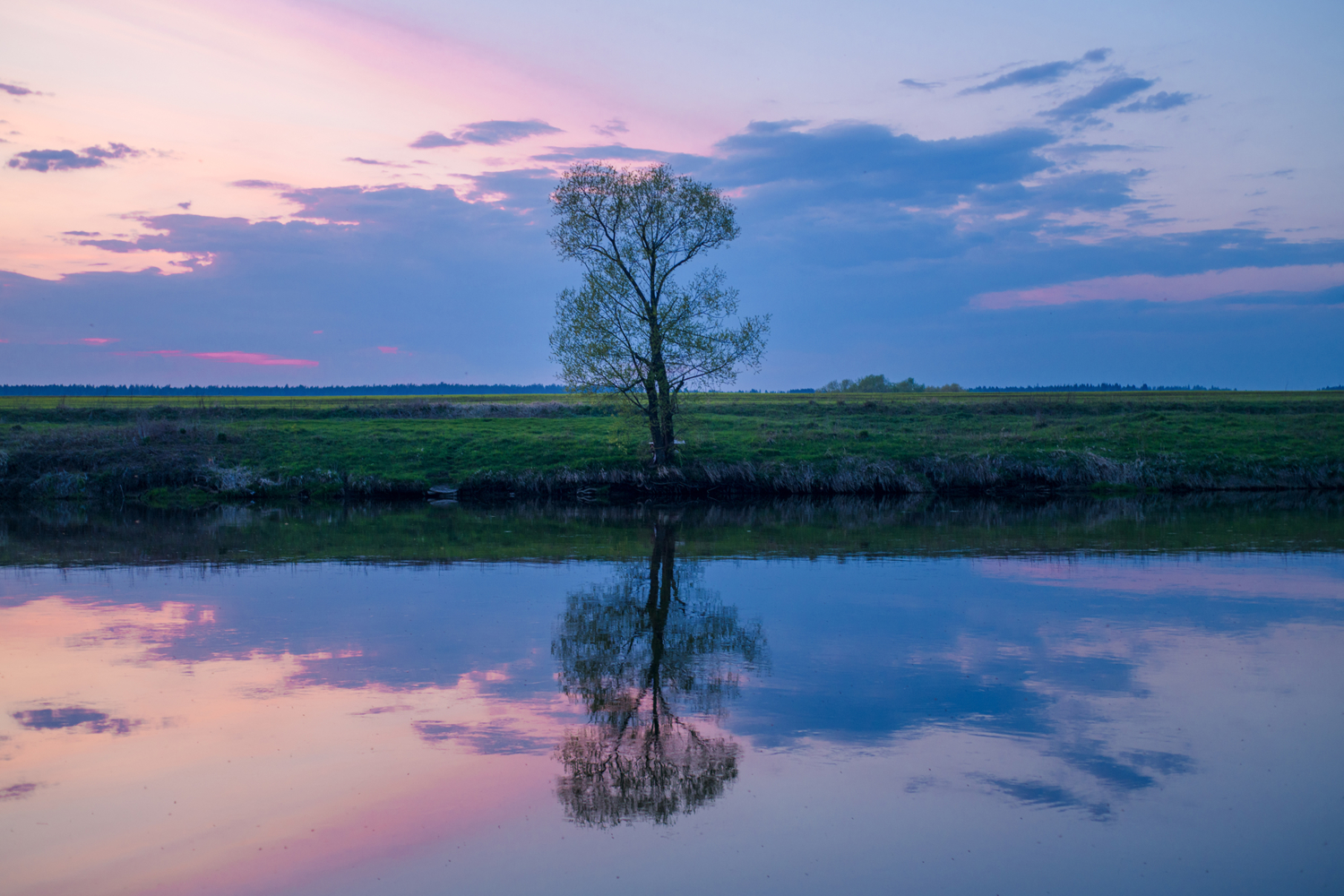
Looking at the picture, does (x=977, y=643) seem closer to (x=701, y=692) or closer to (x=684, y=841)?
(x=701, y=692)

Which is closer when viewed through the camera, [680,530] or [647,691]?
[647,691]

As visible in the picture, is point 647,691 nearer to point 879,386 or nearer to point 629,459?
point 629,459

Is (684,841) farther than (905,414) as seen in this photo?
No

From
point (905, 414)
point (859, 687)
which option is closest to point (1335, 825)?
point (859, 687)

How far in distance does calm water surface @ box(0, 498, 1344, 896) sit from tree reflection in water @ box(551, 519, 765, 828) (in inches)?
2.1

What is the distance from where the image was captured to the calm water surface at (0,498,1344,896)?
698 centimetres

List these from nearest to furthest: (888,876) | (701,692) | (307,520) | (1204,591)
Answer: (888,876)
(701,692)
(1204,591)
(307,520)

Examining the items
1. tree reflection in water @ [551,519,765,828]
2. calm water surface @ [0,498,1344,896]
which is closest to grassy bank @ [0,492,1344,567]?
calm water surface @ [0,498,1344,896]

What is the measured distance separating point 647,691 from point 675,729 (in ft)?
4.69

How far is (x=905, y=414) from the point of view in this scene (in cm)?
5047

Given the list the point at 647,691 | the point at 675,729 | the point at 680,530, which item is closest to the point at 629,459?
the point at 680,530

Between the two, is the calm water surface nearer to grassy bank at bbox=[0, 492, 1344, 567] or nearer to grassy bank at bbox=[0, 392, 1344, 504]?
grassy bank at bbox=[0, 492, 1344, 567]

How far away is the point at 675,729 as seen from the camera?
9602mm

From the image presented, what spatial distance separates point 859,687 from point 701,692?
1905 millimetres
